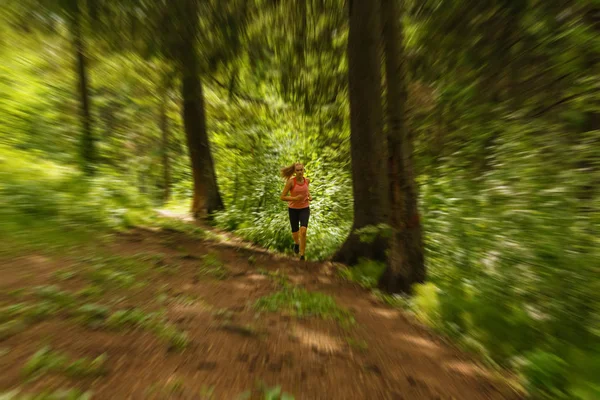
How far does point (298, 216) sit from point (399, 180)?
325cm

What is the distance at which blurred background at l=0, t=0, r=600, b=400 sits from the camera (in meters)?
3.46

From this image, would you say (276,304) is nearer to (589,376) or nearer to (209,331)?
(209,331)

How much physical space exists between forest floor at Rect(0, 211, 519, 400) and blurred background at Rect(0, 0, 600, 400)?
422mm

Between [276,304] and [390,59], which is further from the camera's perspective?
[390,59]

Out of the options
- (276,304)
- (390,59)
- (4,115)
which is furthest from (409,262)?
(4,115)

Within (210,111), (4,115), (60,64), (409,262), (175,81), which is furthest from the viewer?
(210,111)

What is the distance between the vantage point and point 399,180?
16.0 ft

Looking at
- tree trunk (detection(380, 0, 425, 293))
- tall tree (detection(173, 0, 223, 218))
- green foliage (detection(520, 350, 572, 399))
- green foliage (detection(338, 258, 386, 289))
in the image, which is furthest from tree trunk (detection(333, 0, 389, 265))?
tall tree (detection(173, 0, 223, 218))

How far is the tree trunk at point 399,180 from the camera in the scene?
483 centimetres

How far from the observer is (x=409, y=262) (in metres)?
4.98

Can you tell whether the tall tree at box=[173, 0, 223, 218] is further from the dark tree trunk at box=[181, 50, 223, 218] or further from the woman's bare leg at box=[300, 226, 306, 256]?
the woman's bare leg at box=[300, 226, 306, 256]

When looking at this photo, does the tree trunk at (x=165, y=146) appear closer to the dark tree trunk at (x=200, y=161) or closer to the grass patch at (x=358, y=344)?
the dark tree trunk at (x=200, y=161)

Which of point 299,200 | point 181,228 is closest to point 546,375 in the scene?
point 299,200

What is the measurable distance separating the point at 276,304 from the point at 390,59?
393cm
